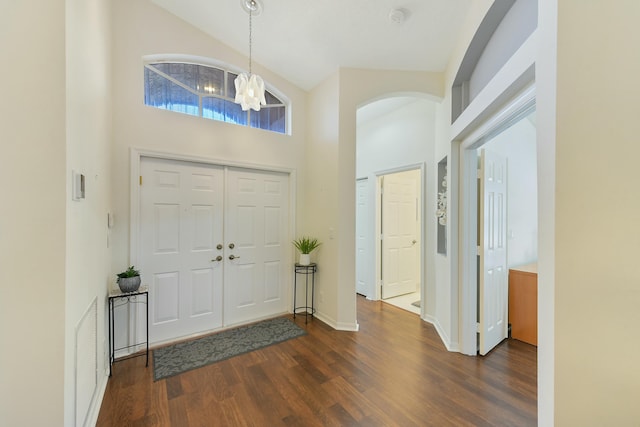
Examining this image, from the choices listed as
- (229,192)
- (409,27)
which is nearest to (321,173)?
(229,192)

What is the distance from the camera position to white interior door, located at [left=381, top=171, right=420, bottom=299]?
418 cm

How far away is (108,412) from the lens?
172cm

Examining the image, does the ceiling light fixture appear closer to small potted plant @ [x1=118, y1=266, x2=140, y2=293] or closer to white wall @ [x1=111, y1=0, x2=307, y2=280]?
white wall @ [x1=111, y1=0, x2=307, y2=280]

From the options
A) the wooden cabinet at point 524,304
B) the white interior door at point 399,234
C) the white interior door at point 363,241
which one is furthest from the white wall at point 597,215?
the white interior door at point 363,241

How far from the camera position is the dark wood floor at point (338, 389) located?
1.69 m

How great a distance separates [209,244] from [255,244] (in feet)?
1.90

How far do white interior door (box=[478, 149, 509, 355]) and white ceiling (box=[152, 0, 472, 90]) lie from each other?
129 centimetres

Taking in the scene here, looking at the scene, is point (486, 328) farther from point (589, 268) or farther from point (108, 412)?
point (108, 412)

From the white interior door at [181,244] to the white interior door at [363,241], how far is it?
2.43 m

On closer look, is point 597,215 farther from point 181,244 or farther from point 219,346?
point 181,244

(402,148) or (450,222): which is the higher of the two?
(402,148)

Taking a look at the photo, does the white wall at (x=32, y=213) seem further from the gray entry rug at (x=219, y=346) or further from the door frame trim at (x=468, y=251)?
the door frame trim at (x=468, y=251)

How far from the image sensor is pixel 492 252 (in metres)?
2.59

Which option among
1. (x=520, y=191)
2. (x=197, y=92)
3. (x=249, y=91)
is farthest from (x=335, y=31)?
(x=520, y=191)
